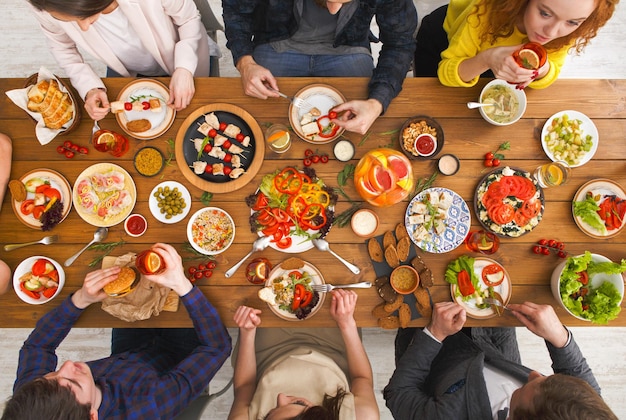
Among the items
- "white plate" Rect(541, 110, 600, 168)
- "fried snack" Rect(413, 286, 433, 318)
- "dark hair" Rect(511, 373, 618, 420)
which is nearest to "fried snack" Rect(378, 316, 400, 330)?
"fried snack" Rect(413, 286, 433, 318)

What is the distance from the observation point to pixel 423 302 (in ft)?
6.03

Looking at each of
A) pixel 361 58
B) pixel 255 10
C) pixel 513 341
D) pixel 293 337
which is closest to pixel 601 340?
pixel 513 341

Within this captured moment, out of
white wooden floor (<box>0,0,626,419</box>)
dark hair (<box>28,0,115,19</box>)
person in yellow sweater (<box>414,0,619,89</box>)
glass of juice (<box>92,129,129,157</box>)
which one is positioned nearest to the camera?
dark hair (<box>28,0,115,19</box>)

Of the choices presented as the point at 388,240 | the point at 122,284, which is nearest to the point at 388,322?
the point at 388,240

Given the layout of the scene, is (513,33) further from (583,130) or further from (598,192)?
(598,192)

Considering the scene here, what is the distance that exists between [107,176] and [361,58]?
173 centimetres

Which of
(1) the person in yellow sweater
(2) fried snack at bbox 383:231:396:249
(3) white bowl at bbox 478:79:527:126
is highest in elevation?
(1) the person in yellow sweater

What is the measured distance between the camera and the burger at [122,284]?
1.69 m

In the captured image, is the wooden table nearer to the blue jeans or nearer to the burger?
the burger

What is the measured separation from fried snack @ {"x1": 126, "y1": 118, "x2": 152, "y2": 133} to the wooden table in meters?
0.07

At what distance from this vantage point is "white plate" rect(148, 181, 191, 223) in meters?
1.89

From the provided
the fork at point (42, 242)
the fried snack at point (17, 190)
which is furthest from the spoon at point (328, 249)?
the fried snack at point (17, 190)

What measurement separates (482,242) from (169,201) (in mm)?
1604

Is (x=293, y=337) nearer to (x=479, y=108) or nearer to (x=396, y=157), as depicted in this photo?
(x=396, y=157)
